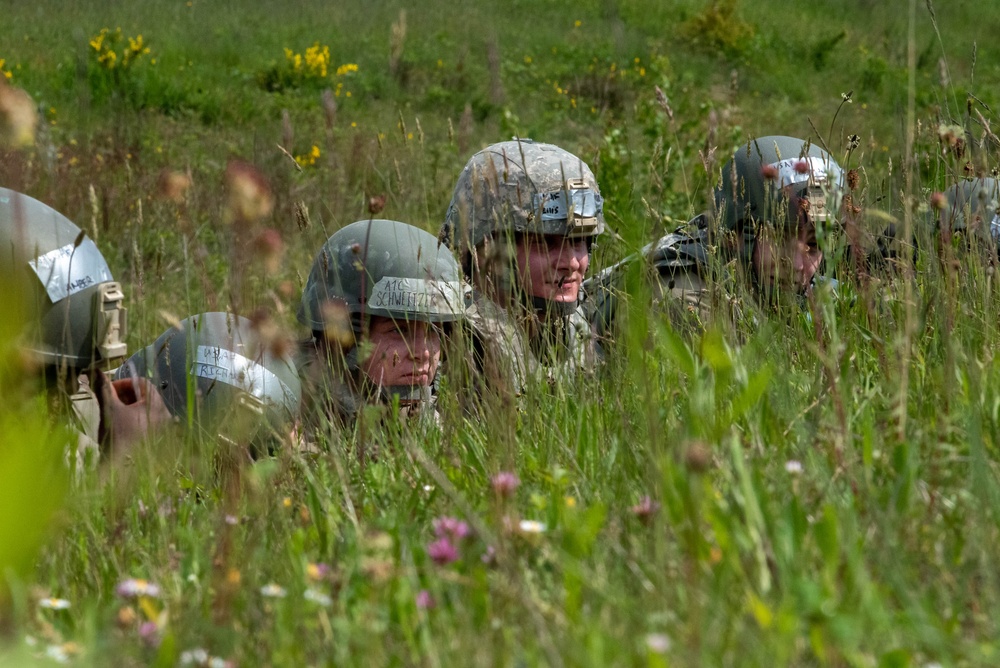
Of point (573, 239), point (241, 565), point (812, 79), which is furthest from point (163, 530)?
point (812, 79)

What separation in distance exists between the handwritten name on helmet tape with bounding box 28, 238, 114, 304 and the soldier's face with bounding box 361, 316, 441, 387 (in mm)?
907

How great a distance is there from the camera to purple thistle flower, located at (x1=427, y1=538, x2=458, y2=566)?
5.25 feet

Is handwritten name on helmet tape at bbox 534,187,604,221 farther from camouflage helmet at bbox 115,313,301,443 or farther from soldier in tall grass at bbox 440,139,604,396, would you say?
camouflage helmet at bbox 115,313,301,443

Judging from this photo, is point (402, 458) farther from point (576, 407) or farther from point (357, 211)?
point (357, 211)

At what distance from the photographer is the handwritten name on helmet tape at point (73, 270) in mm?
3605

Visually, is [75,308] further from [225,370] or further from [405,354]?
[405,354]

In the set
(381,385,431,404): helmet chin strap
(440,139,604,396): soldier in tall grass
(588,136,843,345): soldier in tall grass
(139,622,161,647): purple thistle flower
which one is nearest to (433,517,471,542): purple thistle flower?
(139,622,161,647): purple thistle flower

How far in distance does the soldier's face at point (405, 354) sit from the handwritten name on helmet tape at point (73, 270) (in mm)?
907

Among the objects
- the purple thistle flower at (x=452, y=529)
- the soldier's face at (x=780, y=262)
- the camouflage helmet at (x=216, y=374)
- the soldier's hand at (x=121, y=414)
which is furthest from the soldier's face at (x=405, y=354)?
the purple thistle flower at (x=452, y=529)

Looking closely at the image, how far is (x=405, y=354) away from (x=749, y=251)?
1201 mm

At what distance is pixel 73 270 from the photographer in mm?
3670

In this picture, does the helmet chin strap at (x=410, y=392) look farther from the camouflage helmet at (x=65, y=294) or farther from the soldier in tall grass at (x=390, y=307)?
the camouflage helmet at (x=65, y=294)

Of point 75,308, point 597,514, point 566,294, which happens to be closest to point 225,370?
point 75,308

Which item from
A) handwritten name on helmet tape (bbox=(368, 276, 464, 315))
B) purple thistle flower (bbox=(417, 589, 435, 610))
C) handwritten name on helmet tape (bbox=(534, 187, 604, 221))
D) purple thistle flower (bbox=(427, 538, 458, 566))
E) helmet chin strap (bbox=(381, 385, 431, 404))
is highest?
purple thistle flower (bbox=(427, 538, 458, 566))
